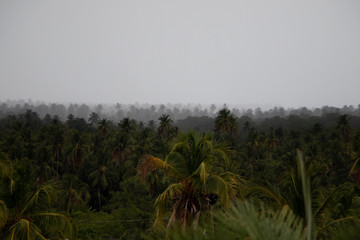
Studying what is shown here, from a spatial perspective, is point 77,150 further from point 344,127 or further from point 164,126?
point 344,127

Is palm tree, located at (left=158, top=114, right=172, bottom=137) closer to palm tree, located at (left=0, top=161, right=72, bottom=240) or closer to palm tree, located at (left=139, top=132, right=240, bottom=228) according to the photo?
palm tree, located at (left=139, top=132, right=240, bottom=228)

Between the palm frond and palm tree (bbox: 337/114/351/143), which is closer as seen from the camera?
the palm frond

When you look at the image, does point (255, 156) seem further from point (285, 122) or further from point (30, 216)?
point (285, 122)

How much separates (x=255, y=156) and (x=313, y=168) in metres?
42.9

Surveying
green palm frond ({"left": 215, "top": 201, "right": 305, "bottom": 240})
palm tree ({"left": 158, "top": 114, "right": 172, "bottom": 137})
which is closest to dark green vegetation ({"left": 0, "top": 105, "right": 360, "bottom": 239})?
green palm frond ({"left": 215, "top": 201, "right": 305, "bottom": 240})

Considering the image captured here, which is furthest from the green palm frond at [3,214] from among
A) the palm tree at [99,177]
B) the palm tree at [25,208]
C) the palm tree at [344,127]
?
the palm tree at [344,127]

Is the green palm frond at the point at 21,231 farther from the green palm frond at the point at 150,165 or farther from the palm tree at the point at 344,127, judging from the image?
the palm tree at the point at 344,127

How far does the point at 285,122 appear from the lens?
96062 mm

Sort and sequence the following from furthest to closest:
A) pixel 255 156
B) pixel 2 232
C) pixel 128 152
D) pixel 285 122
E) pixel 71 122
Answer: pixel 285 122, pixel 71 122, pixel 255 156, pixel 128 152, pixel 2 232

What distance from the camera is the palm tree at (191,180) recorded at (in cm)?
694

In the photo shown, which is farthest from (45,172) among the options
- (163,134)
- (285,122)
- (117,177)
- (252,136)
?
(285,122)

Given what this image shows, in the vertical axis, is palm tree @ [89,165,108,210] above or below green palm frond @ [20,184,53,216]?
below

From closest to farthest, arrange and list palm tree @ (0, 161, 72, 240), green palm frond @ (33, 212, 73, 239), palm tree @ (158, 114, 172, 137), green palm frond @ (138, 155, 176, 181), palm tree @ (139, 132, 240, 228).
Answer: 1. palm tree @ (0, 161, 72, 240)
2. palm tree @ (139, 132, 240, 228)
3. green palm frond @ (33, 212, 73, 239)
4. green palm frond @ (138, 155, 176, 181)
5. palm tree @ (158, 114, 172, 137)

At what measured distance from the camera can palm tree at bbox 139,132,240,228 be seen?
6.94m
